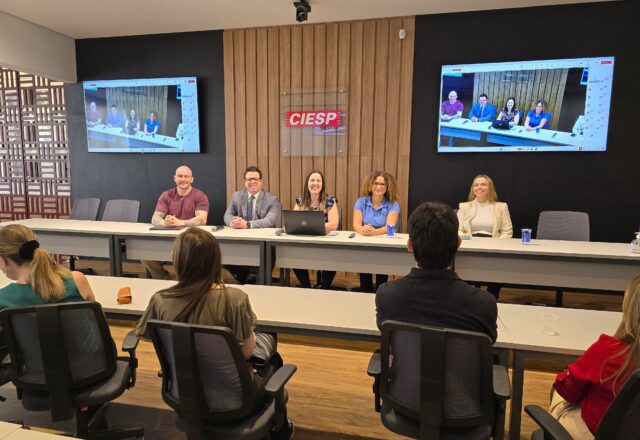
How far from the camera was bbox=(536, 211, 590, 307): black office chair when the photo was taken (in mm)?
3916

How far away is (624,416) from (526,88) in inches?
164

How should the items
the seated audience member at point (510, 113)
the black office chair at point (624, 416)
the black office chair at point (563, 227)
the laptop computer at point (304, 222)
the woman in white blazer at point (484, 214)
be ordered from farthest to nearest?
the seated audience member at point (510, 113)
the woman in white blazer at point (484, 214)
the black office chair at point (563, 227)
the laptop computer at point (304, 222)
the black office chair at point (624, 416)

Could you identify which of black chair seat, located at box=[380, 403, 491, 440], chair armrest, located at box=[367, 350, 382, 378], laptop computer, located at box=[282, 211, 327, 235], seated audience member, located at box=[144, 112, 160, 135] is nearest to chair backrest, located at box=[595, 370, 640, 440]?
black chair seat, located at box=[380, 403, 491, 440]

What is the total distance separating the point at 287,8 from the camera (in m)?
4.62

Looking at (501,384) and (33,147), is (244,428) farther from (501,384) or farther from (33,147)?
(33,147)

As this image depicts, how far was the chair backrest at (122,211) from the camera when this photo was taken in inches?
188

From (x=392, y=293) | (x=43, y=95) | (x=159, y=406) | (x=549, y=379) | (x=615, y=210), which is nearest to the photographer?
(x=392, y=293)

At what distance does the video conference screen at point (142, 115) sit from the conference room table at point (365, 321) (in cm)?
359

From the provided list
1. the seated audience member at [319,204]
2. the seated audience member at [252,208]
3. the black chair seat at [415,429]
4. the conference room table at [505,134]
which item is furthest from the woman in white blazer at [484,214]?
the black chair seat at [415,429]

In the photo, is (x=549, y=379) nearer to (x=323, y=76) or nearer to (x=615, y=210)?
(x=615, y=210)

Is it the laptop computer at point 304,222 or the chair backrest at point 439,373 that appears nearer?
the chair backrest at point 439,373

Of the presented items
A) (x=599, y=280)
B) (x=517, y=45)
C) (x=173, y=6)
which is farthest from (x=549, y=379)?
(x=173, y=6)

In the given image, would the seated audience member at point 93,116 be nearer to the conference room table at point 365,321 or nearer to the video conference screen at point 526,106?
the conference room table at point 365,321

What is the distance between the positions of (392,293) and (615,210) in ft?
14.0
